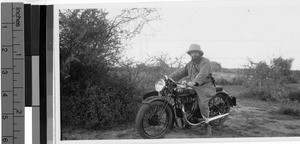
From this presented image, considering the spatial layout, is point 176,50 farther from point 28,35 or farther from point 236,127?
point 28,35

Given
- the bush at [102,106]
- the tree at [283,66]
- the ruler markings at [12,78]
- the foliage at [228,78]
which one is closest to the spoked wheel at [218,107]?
the foliage at [228,78]

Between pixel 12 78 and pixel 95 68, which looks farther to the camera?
pixel 95 68

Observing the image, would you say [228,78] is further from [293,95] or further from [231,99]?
[293,95]

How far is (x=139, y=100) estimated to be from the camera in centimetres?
483

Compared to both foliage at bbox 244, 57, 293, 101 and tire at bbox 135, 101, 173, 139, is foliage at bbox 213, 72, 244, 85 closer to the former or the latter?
foliage at bbox 244, 57, 293, 101

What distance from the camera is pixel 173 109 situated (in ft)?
16.0

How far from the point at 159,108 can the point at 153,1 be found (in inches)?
36.8

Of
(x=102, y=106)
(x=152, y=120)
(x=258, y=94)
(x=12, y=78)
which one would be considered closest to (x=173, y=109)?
(x=152, y=120)

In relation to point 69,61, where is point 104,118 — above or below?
below

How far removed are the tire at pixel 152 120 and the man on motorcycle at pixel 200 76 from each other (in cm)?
29

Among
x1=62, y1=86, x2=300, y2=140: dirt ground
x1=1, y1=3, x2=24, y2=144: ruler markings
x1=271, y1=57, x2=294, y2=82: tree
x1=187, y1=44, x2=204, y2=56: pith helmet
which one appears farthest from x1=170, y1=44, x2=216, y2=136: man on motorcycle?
x1=1, y1=3, x2=24, y2=144: ruler markings

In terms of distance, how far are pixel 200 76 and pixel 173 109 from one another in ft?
1.23

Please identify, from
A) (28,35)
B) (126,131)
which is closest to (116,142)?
(126,131)

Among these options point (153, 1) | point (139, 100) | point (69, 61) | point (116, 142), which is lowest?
point (116, 142)
